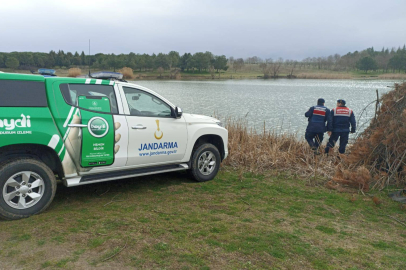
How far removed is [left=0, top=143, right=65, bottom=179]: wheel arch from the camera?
14.9ft

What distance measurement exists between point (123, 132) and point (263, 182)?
10.3 feet

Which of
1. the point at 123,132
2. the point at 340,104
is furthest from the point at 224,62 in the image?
the point at 123,132

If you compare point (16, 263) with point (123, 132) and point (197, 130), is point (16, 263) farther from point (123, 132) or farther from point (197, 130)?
point (197, 130)

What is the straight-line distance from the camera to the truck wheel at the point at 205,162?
6641mm

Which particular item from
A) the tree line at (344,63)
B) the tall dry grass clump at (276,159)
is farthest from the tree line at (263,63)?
the tall dry grass clump at (276,159)

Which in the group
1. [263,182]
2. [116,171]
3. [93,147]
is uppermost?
[93,147]

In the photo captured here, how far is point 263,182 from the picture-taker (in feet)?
23.2

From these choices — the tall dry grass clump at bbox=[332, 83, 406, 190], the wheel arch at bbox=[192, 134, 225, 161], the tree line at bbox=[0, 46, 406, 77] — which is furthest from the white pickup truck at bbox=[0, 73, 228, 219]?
the tree line at bbox=[0, 46, 406, 77]

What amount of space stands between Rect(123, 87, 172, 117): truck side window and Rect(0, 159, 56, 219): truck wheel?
5.32ft

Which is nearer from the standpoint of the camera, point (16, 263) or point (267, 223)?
point (16, 263)

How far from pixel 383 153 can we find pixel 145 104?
5.01 meters

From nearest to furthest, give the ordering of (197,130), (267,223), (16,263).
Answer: (16,263), (267,223), (197,130)

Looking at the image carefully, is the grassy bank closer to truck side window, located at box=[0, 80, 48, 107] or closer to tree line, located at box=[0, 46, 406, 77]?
tree line, located at box=[0, 46, 406, 77]

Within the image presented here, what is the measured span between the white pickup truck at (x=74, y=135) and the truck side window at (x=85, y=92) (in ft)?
0.05
